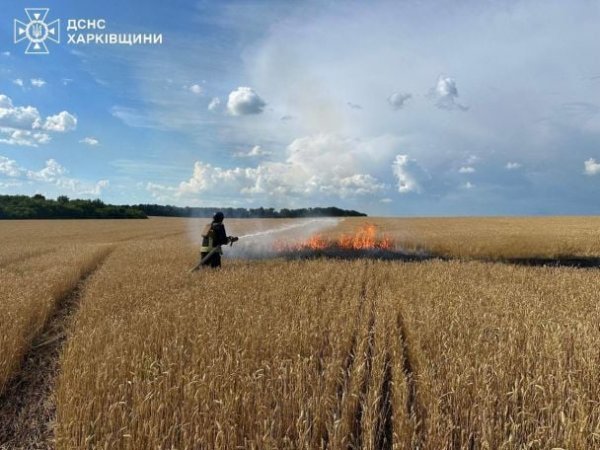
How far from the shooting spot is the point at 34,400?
6027 mm

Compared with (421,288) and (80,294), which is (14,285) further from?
(421,288)

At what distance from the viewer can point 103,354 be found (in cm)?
599

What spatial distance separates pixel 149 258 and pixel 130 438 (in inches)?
655

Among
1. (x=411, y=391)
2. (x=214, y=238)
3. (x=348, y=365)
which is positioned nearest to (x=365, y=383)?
(x=411, y=391)

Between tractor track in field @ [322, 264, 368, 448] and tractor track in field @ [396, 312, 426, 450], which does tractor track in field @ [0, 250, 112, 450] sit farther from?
tractor track in field @ [396, 312, 426, 450]

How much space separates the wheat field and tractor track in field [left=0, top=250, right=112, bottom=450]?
8cm

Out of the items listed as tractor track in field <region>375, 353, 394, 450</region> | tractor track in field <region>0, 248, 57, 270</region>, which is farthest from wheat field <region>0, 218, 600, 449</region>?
tractor track in field <region>0, 248, 57, 270</region>

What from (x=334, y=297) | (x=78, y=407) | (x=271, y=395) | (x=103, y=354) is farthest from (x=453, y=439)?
(x=334, y=297)

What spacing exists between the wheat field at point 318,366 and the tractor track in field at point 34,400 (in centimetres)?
8

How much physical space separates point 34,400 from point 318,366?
3993 millimetres

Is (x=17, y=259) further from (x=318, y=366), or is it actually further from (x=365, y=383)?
(x=365, y=383)

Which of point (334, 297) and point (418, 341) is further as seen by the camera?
point (334, 297)

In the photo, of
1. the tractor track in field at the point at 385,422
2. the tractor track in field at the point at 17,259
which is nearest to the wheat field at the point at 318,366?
the tractor track in field at the point at 385,422

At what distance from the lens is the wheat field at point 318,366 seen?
13.6 ft
